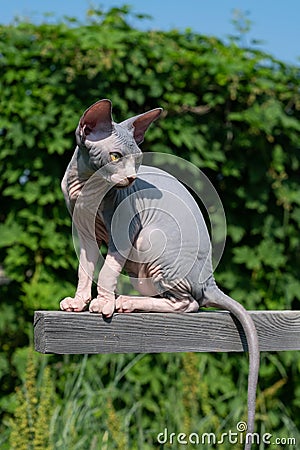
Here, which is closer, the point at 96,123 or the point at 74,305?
the point at 96,123

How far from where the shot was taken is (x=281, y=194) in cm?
394

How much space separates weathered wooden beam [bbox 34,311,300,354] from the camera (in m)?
1.74

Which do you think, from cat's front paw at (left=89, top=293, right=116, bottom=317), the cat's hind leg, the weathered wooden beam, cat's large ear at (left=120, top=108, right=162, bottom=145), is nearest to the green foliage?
the weathered wooden beam

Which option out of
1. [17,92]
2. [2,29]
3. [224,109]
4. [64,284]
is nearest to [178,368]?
[64,284]

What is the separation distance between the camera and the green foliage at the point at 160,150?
12.2 feet

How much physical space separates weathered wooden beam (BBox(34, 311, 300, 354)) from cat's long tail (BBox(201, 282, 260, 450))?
39 millimetres

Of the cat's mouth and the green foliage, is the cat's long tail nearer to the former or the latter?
the cat's mouth

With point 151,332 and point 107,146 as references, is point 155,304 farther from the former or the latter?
point 107,146

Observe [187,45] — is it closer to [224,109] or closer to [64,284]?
[224,109]

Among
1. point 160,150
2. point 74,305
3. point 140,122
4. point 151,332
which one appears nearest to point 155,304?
point 151,332

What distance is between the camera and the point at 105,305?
1.74 meters

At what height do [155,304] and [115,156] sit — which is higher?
[115,156]

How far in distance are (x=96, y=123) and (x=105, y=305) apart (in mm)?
465

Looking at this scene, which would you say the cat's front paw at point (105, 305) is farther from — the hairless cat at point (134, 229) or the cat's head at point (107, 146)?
the cat's head at point (107, 146)
